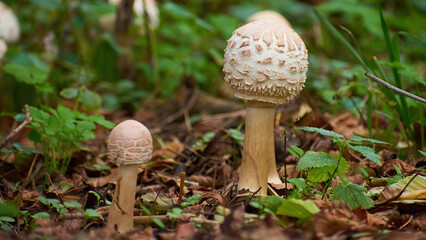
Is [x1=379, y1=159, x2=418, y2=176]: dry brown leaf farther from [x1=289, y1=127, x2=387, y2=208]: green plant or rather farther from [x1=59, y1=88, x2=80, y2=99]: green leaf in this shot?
[x1=59, y1=88, x2=80, y2=99]: green leaf

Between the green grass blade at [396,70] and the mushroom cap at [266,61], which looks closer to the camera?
the mushroom cap at [266,61]

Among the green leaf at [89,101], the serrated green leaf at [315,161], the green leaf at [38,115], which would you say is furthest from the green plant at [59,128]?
the serrated green leaf at [315,161]

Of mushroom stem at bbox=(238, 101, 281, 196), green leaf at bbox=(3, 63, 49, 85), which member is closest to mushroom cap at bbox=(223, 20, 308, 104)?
mushroom stem at bbox=(238, 101, 281, 196)

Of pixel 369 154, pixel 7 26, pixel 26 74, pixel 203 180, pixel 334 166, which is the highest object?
pixel 7 26

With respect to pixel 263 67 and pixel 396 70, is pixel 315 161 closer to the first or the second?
pixel 263 67

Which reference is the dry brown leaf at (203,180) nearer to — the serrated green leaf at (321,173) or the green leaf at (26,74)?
the serrated green leaf at (321,173)

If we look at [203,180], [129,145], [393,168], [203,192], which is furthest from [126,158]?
[393,168]
